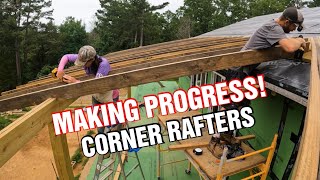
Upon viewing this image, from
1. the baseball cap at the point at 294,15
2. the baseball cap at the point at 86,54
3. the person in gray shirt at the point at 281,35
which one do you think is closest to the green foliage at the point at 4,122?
the baseball cap at the point at 86,54

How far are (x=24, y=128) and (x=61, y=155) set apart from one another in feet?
2.48

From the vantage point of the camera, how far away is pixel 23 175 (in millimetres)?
9633

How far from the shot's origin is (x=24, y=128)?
6.29 feet

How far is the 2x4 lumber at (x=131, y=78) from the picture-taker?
99.2 inches

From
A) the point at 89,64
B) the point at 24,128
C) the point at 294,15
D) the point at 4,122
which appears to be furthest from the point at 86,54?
the point at 4,122

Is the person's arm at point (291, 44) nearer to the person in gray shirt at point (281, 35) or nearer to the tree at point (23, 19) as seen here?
the person in gray shirt at point (281, 35)

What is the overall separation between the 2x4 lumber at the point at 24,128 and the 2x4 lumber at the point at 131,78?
0.13m

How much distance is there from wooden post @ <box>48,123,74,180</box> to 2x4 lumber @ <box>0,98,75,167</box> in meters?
0.25

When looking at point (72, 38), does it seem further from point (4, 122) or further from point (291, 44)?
point (291, 44)

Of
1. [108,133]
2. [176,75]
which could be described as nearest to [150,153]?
[108,133]

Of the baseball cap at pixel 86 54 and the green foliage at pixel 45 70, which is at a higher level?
the baseball cap at pixel 86 54

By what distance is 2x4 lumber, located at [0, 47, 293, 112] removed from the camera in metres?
2.52

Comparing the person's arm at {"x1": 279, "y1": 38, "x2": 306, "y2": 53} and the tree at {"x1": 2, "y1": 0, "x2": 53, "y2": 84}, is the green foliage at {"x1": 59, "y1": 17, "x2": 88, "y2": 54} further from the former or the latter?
the person's arm at {"x1": 279, "y1": 38, "x2": 306, "y2": 53}

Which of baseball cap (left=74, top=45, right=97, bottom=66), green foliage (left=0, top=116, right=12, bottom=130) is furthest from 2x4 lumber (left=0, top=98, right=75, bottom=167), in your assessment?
green foliage (left=0, top=116, right=12, bottom=130)
